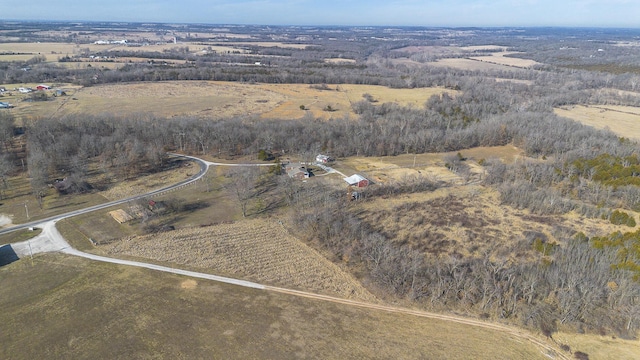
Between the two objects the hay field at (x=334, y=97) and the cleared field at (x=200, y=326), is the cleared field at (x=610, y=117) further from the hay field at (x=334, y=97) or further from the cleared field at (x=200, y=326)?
the cleared field at (x=200, y=326)

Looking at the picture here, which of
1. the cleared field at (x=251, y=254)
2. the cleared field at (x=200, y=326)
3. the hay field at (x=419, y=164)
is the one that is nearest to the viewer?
the cleared field at (x=200, y=326)

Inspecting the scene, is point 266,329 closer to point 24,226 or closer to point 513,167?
point 24,226

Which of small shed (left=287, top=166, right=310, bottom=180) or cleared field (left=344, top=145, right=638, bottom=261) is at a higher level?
small shed (left=287, top=166, right=310, bottom=180)

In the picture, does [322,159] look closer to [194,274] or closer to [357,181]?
[357,181]

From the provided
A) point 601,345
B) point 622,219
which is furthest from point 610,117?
point 601,345

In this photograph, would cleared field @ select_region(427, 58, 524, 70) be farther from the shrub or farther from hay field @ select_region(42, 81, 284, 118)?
the shrub

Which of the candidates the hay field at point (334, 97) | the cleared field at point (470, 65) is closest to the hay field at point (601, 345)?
the hay field at point (334, 97)

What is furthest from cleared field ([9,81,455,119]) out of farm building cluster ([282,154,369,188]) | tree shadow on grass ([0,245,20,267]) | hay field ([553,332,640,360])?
hay field ([553,332,640,360])
